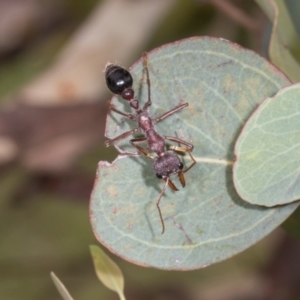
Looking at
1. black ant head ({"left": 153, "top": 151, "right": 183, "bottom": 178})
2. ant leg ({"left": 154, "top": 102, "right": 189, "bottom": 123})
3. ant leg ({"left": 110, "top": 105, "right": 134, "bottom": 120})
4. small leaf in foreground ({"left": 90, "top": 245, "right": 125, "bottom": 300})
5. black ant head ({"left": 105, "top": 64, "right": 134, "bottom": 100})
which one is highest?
black ant head ({"left": 105, "top": 64, "right": 134, "bottom": 100})

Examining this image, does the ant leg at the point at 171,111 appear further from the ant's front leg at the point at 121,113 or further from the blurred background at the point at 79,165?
the blurred background at the point at 79,165

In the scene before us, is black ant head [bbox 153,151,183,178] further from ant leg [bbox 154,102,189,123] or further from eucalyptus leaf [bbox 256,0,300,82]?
eucalyptus leaf [bbox 256,0,300,82]

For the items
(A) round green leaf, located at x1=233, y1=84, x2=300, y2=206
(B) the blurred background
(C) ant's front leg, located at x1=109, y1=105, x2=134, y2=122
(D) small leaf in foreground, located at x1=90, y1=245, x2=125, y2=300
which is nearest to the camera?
(A) round green leaf, located at x1=233, y1=84, x2=300, y2=206

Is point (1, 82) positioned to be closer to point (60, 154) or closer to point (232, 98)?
point (60, 154)

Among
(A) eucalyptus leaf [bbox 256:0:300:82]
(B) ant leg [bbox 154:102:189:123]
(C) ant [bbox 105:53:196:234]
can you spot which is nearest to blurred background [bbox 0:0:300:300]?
(A) eucalyptus leaf [bbox 256:0:300:82]

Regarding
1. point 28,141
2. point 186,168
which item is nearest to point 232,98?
point 186,168

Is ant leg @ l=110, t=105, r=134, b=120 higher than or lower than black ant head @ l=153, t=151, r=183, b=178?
higher
